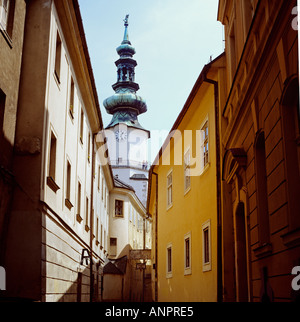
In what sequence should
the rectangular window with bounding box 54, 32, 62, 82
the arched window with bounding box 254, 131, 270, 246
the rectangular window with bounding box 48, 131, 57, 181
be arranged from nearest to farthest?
1. the arched window with bounding box 254, 131, 270, 246
2. the rectangular window with bounding box 48, 131, 57, 181
3. the rectangular window with bounding box 54, 32, 62, 82

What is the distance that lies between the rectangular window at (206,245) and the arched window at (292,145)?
26.9ft

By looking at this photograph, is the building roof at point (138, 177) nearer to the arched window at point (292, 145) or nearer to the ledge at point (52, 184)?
the ledge at point (52, 184)

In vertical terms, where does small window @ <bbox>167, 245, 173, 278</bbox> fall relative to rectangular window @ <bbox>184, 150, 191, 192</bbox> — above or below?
below

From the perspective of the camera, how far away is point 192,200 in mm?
17938

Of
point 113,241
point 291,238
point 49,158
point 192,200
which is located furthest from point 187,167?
point 113,241

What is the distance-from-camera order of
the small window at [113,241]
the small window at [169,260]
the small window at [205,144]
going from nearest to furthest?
the small window at [205,144] < the small window at [169,260] < the small window at [113,241]

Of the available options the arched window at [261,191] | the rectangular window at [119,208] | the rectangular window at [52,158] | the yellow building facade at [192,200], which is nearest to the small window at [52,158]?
the rectangular window at [52,158]

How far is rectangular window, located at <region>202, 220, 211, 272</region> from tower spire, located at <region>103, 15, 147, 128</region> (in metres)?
56.4

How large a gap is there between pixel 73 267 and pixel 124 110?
58308 millimetres

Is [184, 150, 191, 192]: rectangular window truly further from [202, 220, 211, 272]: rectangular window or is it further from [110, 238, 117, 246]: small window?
[110, 238, 117, 246]: small window

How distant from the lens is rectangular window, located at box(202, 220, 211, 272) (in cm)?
1534

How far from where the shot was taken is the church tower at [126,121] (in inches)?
2763

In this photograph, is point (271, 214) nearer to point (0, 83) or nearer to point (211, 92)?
point (0, 83)

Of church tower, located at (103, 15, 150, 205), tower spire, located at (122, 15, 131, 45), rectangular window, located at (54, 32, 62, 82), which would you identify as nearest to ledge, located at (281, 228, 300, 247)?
rectangular window, located at (54, 32, 62, 82)
